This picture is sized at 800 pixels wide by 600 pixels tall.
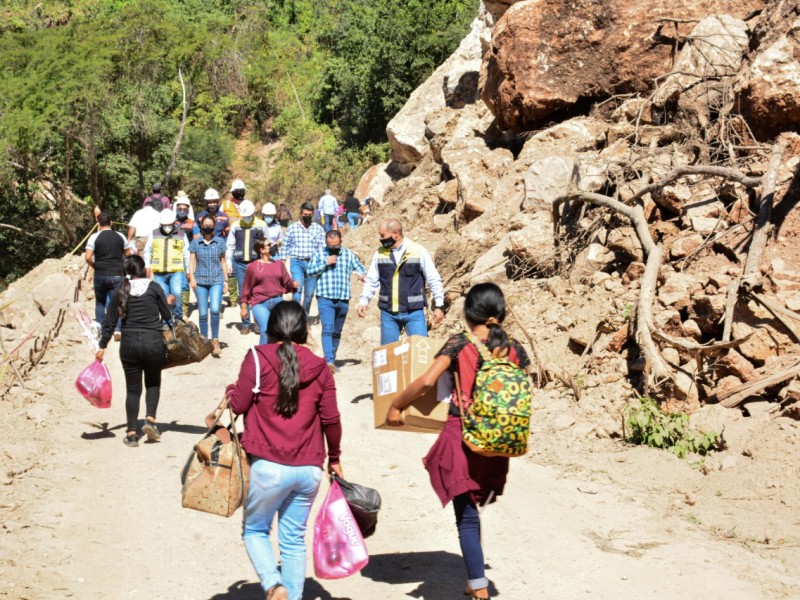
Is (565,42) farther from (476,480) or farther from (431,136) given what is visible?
(476,480)

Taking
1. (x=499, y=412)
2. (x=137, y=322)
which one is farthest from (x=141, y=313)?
(x=499, y=412)

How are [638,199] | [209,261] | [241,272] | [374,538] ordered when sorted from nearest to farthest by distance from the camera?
1. [374,538]
2. [638,199]
3. [209,261]
4. [241,272]

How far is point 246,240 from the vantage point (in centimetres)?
1377

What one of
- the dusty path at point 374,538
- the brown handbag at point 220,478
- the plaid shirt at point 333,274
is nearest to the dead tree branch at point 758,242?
the dusty path at point 374,538

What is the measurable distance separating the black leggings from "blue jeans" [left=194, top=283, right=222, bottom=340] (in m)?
4.23

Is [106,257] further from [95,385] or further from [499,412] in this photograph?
[499,412]

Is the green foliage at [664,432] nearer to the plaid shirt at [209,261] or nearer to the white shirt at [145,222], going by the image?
→ the plaid shirt at [209,261]

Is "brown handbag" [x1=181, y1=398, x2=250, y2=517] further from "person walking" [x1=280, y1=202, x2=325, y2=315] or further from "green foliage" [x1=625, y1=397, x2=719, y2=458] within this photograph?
"person walking" [x1=280, y1=202, x2=325, y2=315]

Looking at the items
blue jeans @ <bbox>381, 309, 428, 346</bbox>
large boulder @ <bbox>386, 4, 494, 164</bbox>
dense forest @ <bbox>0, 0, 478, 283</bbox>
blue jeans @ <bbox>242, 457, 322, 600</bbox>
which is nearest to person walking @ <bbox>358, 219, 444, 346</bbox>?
blue jeans @ <bbox>381, 309, 428, 346</bbox>

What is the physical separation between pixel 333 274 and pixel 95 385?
12.3ft

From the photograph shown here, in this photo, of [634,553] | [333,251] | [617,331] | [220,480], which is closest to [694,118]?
[617,331]

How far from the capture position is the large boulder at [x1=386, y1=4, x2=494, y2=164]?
20.8 meters

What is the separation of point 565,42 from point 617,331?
7.25 metres

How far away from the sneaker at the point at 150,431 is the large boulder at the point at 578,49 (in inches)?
375
